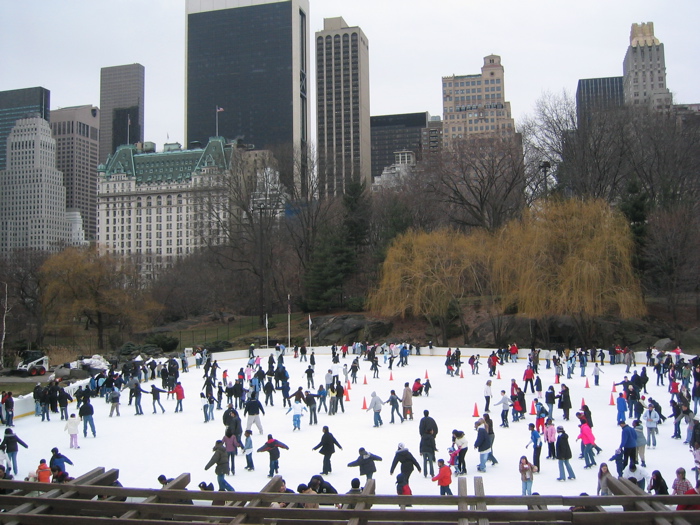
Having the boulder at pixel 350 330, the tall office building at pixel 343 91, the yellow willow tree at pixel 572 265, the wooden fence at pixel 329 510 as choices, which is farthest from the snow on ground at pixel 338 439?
the tall office building at pixel 343 91

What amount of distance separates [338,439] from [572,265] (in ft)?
76.5

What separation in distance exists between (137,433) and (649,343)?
1183 inches

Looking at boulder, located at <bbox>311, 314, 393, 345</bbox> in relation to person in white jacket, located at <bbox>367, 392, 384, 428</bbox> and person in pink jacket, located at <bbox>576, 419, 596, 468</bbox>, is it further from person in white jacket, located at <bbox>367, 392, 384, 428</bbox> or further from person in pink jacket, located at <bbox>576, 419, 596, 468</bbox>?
person in pink jacket, located at <bbox>576, 419, 596, 468</bbox>

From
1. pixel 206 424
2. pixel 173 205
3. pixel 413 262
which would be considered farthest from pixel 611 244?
pixel 173 205

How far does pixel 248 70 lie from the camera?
598ft

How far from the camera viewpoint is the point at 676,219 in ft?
129

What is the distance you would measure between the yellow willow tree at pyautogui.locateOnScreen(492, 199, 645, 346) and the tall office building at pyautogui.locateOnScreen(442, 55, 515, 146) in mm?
115690

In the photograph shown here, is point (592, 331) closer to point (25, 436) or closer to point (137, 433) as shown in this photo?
point (137, 433)

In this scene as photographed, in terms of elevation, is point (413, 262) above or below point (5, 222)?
below

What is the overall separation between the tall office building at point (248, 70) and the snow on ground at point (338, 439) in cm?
16040

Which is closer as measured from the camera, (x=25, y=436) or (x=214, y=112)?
(x=25, y=436)

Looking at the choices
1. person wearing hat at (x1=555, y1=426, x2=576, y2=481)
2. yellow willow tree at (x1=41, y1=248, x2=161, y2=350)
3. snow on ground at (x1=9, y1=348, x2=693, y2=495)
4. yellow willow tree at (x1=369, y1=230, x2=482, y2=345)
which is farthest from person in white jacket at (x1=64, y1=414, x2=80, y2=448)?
yellow willow tree at (x1=41, y1=248, x2=161, y2=350)

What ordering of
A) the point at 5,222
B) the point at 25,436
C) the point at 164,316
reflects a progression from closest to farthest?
the point at 25,436 → the point at 164,316 → the point at 5,222

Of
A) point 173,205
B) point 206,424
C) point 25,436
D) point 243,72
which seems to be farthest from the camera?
point 243,72
